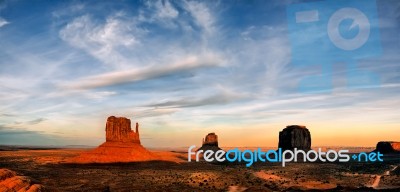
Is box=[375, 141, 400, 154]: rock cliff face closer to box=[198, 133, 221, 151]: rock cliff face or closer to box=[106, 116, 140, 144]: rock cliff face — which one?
box=[198, 133, 221, 151]: rock cliff face

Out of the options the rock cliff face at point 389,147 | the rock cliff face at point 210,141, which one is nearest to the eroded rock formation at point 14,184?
the rock cliff face at point 210,141

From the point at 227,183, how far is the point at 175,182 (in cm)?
803

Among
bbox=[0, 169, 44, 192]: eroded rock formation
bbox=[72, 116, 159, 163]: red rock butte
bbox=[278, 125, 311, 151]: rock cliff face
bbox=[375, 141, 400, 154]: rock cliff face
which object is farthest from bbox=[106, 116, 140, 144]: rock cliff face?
bbox=[375, 141, 400, 154]: rock cliff face

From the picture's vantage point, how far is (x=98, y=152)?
291 ft

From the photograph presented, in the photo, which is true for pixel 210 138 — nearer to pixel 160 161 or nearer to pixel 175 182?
pixel 160 161

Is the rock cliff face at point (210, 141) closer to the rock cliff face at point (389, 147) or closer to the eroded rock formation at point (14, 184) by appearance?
the rock cliff face at point (389, 147)

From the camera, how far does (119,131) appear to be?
94125 millimetres

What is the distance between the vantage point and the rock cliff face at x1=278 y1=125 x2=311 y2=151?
135 metres

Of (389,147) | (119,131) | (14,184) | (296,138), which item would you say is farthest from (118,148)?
(389,147)

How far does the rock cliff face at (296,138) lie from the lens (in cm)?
13462

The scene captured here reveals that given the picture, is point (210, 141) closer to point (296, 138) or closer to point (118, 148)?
point (296, 138)

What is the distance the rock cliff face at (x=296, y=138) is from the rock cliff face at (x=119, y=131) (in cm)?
6509

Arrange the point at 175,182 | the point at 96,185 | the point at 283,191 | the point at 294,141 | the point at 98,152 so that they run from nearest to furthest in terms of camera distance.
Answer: the point at 283,191, the point at 96,185, the point at 175,182, the point at 98,152, the point at 294,141

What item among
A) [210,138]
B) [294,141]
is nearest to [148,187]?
[294,141]
